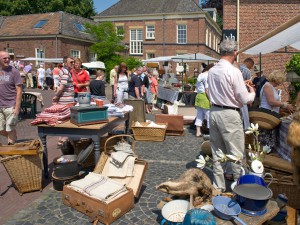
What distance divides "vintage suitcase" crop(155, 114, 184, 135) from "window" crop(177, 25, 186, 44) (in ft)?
98.8

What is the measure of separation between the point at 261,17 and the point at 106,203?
12757mm

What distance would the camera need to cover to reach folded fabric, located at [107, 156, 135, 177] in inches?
170

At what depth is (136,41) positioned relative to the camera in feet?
129

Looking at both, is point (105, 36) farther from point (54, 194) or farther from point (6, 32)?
point (54, 194)

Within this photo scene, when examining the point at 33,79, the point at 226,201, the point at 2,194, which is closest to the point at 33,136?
the point at 2,194

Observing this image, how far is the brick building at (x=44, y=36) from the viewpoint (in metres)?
32.6

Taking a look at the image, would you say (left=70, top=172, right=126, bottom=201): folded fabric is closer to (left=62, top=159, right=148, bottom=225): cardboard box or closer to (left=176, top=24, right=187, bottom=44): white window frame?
(left=62, top=159, right=148, bottom=225): cardboard box

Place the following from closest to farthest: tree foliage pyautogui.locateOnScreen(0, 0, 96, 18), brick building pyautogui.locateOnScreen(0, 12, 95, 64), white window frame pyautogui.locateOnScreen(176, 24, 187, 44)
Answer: brick building pyautogui.locateOnScreen(0, 12, 95, 64), white window frame pyautogui.locateOnScreen(176, 24, 187, 44), tree foliage pyautogui.locateOnScreen(0, 0, 96, 18)

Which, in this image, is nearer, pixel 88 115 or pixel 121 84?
pixel 88 115

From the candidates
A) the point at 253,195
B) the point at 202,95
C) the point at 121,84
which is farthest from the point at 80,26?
the point at 253,195

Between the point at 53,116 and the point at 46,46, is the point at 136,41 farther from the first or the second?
the point at 53,116

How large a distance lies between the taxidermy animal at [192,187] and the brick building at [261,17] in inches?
434

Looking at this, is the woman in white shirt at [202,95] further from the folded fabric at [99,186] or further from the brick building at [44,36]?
the brick building at [44,36]

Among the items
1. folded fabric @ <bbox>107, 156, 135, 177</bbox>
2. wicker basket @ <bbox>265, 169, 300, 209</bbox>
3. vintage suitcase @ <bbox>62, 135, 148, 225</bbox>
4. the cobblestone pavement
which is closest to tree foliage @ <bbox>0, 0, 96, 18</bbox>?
the cobblestone pavement
